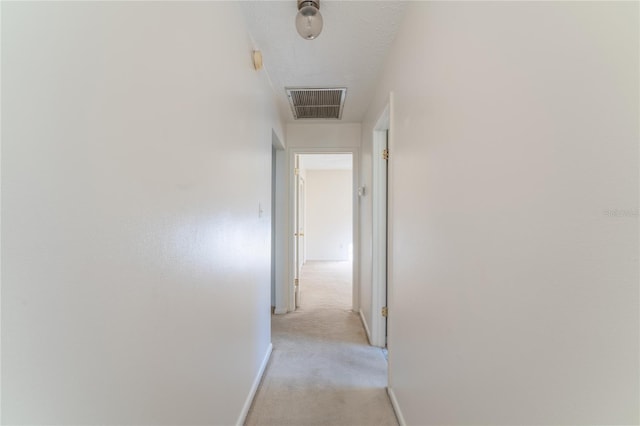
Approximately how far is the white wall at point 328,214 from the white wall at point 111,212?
5.99 m

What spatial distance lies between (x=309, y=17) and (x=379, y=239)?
5.87ft

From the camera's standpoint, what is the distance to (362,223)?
3082mm

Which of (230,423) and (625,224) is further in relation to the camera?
(230,423)

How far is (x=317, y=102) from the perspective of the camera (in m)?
2.71

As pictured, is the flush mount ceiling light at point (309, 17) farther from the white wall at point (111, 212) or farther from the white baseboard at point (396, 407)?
the white baseboard at point (396, 407)

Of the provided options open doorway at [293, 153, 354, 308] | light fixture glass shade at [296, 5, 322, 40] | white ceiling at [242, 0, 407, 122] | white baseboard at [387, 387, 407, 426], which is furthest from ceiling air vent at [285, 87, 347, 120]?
open doorway at [293, 153, 354, 308]

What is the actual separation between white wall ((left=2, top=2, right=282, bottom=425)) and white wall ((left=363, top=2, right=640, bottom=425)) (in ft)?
3.02

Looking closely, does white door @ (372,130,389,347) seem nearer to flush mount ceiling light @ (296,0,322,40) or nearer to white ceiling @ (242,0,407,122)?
white ceiling @ (242,0,407,122)

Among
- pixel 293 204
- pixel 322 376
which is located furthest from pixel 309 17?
pixel 322 376

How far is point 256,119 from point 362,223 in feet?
5.55

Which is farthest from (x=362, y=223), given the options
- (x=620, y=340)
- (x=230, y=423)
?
(x=620, y=340)

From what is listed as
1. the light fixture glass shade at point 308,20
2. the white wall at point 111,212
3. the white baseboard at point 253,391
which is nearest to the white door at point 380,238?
the white baseboard at point 253,391

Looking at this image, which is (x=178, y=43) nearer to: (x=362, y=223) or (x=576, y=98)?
(x=576, y=98)

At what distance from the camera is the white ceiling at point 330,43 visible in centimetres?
146
